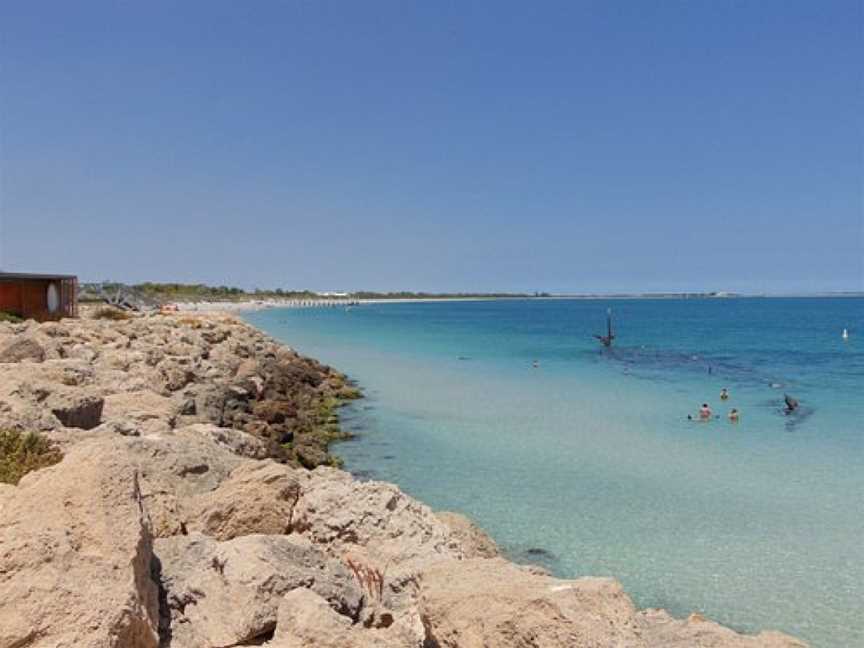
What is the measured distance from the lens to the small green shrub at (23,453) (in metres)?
6.59

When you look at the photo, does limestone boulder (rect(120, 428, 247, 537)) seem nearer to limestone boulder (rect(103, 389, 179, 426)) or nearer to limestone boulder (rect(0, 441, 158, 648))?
limestone boulder (rect(0, 441, 158, 648))

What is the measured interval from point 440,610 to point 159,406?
953cm

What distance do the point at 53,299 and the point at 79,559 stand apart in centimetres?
3693

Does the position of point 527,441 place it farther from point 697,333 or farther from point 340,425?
point 697,333

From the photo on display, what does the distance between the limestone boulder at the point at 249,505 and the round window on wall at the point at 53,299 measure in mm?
33620

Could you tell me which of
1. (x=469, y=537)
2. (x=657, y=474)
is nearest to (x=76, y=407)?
(x=469, y=537)

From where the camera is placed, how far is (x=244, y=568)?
520 cm

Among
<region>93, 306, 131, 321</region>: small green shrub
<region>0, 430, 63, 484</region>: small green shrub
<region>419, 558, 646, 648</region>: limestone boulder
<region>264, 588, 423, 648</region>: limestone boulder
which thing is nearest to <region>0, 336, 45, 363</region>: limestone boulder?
<region>0, 430, 63, 484</region>: small green shrub

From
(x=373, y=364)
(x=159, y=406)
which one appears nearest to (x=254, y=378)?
Answer: (x=159, y=406)

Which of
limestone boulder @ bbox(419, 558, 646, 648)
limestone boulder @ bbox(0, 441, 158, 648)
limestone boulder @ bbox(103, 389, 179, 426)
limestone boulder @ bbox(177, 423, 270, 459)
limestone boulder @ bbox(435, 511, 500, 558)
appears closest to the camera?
limestone boulder @ bbox(0, 441, 158, 648)

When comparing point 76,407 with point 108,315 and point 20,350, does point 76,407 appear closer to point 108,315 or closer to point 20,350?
point 20,350

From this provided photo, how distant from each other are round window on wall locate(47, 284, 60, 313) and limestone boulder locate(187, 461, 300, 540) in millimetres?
33620

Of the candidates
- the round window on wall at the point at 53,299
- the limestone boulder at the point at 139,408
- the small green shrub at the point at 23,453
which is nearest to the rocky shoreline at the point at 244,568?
the small green shrub at the point at 23,453

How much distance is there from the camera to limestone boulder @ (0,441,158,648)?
143 inches
